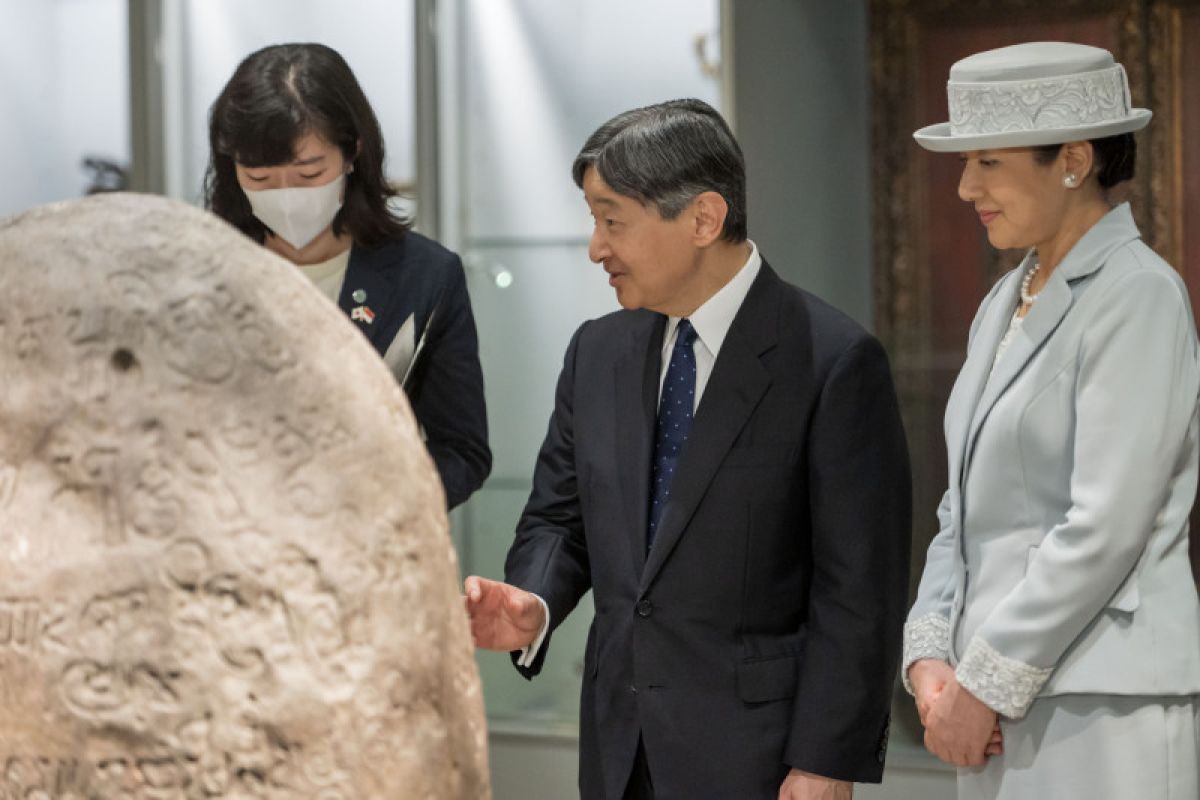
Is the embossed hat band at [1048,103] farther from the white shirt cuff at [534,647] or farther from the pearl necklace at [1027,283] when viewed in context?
the white shirt cuff at [534,647]

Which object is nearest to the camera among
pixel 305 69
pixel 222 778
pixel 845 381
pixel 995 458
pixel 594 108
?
pixel 222 778

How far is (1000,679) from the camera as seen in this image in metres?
2.30

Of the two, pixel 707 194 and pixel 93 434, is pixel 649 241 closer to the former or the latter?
pixel 707 194

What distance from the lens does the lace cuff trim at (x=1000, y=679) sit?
2287 mm

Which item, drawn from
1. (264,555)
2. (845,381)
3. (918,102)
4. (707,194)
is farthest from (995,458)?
(918,102)

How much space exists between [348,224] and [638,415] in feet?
2.39

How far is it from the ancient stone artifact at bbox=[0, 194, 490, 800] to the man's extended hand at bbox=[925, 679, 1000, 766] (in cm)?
106

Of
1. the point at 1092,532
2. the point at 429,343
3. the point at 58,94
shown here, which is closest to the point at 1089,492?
the point at 1092,532

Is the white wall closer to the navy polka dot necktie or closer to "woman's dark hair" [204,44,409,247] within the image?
"woman's dark hair" [204,44,409,247]

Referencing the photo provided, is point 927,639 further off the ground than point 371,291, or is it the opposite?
point 371,291

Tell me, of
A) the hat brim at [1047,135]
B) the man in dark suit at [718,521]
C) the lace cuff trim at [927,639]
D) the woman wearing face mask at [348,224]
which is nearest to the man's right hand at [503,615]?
the man in dark suit at [718,521]

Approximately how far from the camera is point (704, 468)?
253 centimetres

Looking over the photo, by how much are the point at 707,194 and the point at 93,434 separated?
1331mm

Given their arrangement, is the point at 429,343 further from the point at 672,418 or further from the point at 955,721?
the point at 955,721
